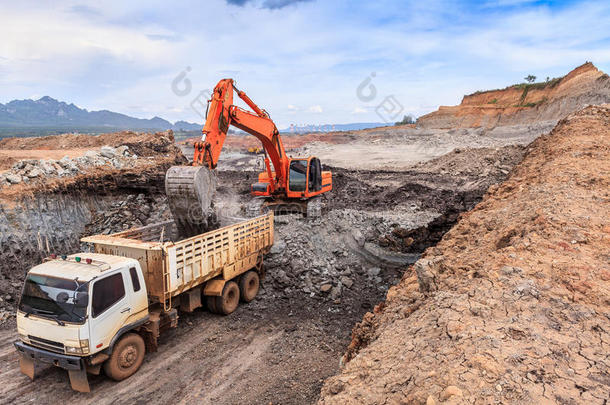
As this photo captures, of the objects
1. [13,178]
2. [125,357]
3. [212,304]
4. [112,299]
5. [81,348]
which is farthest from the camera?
[13,178]

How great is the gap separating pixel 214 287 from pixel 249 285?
125 centimetres

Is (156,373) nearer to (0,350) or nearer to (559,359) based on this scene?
(0,350)

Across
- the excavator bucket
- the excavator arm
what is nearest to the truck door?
the excavator bucket

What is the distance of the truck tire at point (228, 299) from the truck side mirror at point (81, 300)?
2.92 m

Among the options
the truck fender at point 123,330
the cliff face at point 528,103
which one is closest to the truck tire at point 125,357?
the truck fender at point 123,330

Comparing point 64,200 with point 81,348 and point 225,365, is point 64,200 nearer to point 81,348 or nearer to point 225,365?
point 81,348

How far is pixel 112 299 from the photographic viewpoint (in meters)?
5.90

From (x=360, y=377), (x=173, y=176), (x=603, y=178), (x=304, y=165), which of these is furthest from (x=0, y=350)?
(x=603, y=178)

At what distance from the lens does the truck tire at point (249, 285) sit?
873 centimetres

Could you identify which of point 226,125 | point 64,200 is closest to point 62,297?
point 226,125

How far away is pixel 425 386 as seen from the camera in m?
2.92

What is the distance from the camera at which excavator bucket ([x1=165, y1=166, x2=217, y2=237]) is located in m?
7.76

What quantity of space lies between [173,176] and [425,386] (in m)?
6.43

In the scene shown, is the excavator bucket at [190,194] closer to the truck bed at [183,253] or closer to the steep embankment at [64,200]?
the truck bed at [183,253]
